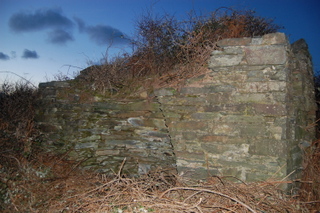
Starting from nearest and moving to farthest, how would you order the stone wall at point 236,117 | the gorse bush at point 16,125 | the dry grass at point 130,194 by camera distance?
1. the dry grass at point 130,194
2. the stone wall at point 236,117
3. the gorse bush at point 16,125

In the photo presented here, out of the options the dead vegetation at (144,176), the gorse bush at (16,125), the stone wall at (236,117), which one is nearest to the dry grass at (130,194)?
the dead vegetation at (144,176)

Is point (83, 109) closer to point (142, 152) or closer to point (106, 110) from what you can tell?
point (106, 110)

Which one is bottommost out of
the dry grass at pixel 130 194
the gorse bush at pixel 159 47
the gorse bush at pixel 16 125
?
the dry grass at pixel 130 194

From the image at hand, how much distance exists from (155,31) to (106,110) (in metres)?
2.42

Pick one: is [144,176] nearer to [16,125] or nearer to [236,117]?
[236,117]

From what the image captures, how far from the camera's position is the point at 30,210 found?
124 inches

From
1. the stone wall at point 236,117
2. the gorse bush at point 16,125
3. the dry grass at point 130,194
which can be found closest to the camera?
the dry grass at point 130,194

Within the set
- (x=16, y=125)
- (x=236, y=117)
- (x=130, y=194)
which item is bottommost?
(x=130, y=194)

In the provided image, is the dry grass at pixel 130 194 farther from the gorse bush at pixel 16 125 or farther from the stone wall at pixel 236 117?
the gorse bush at pixel 16 125

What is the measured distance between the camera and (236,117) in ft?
10.4

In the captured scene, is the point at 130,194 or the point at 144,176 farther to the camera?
the point at 144,176

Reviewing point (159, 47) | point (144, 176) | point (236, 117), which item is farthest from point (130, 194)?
point (159, 47)

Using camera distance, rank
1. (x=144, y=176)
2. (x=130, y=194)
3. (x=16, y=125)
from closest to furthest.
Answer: (x=130, y=194), (x=144, y=176), (x=16, y=125)

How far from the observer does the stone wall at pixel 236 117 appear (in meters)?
3.03
